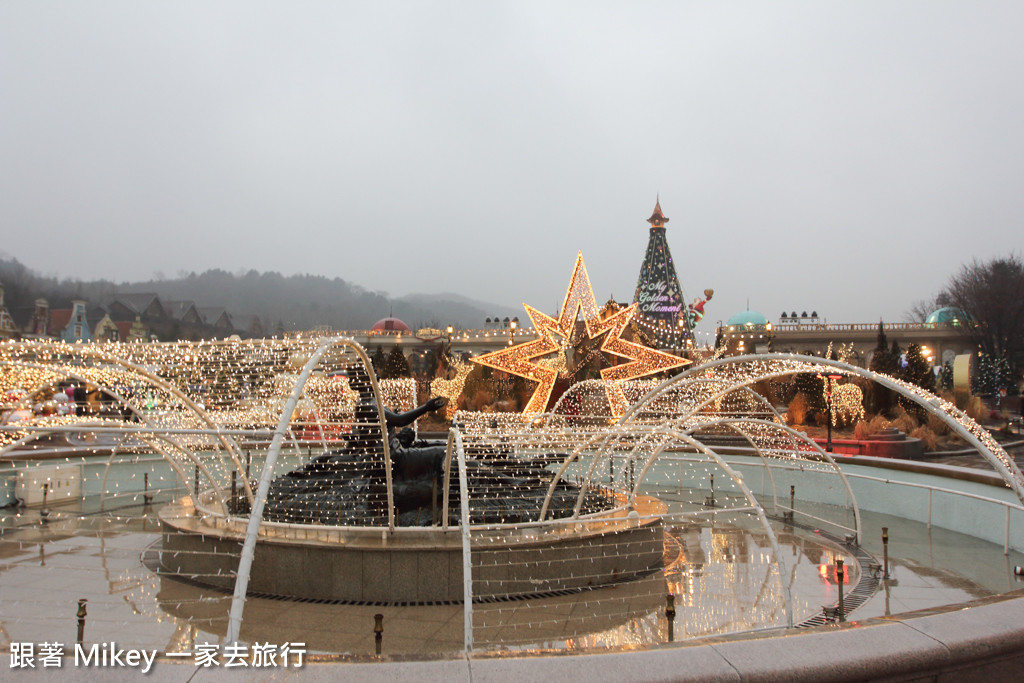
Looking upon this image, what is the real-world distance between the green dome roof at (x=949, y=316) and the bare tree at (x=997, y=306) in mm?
1041

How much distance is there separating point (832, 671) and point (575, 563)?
669 cm

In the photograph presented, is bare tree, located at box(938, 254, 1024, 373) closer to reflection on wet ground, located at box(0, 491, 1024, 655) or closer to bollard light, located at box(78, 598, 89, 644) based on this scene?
reflection on wet ground, located at box(0, 491, 1024, 655)

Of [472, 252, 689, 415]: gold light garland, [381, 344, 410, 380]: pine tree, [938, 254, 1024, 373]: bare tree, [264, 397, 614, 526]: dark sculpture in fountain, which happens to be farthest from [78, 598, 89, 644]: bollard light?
[938, 254, 1024, 373]: bare tree

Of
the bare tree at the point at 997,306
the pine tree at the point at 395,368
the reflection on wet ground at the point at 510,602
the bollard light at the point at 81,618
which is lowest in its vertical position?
the reflection on wet ground at the point at 510,602

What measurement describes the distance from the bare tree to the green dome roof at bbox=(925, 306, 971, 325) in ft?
3.41

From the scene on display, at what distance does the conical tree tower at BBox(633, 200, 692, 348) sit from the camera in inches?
1729

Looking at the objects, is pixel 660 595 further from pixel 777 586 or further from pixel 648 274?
pixel 648 274

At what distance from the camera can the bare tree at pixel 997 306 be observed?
4803cm

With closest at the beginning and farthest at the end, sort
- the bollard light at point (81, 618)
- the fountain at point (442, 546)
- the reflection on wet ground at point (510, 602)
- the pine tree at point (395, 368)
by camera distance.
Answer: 1. the bollard light at point (81, 618)
2. the reflection on wet ground at point (510, 602)
3. the fountain at point (442, 546)
4. the pine tree at point (395, 368)

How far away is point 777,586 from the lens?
31.1 feet

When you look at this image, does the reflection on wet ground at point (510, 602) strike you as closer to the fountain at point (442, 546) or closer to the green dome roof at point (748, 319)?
the fountain at point (442, 546)

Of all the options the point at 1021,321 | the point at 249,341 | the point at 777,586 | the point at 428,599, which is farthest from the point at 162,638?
the point at 1021,321

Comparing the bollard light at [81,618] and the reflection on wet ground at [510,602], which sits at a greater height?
the bollard light at [81,618]

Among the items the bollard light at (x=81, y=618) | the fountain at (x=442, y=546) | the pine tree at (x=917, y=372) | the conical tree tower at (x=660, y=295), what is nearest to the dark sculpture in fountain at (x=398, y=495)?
the fountain at (x=442, y=546)
